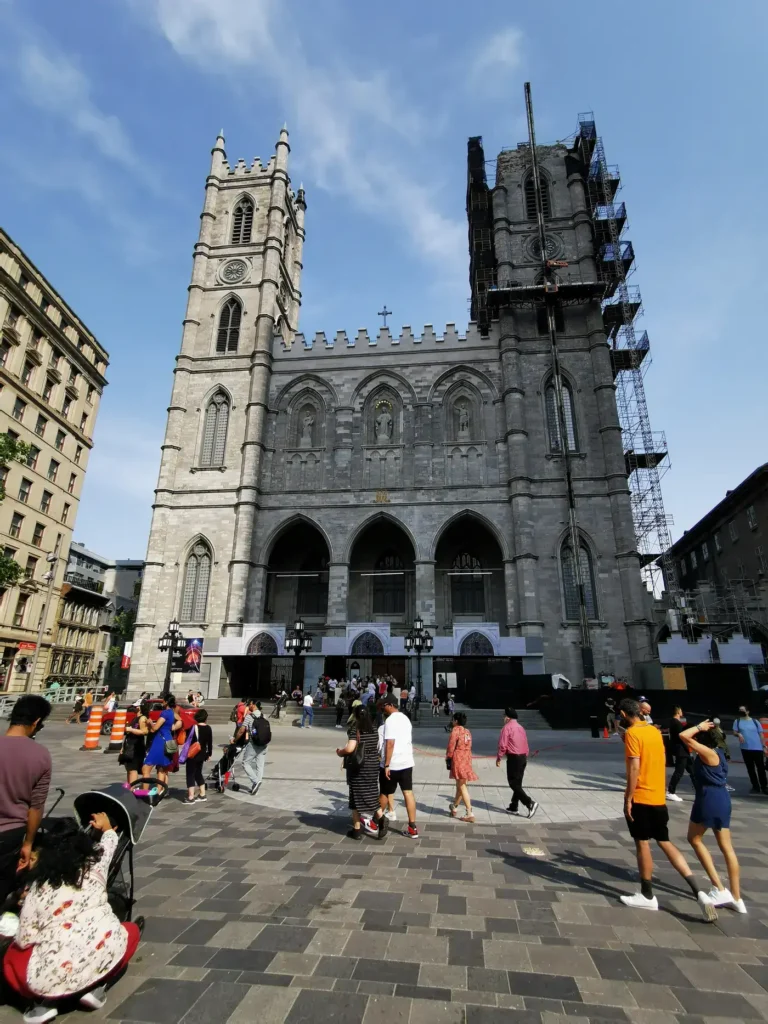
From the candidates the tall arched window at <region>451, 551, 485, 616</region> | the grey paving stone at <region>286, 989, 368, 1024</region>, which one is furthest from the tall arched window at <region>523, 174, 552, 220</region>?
the grey paving stone at <region>286, 989, 368, 1024</region>

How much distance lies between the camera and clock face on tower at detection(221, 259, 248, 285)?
35.0m

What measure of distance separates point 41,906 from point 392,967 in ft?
7.04

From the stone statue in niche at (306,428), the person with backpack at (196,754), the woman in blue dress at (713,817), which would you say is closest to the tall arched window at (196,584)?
the stone statue in niche at (306,428)

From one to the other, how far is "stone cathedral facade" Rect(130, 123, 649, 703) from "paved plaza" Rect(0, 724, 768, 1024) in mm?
18211

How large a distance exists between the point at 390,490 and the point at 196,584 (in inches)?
473

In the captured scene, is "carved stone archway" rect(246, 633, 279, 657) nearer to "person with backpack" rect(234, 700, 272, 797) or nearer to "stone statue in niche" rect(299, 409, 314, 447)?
"stone statue in niche" rect(299, 409, 314, 447)

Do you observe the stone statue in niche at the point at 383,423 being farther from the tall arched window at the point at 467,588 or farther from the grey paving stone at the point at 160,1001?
the grey paving stone at the point at 160,1001

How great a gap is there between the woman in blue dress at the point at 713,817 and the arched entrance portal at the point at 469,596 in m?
20.8

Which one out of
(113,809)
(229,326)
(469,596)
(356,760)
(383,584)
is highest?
(229,326)

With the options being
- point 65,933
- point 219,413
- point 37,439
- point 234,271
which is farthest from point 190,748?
point 234,271

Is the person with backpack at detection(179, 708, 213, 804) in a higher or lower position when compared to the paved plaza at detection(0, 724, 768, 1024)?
higher

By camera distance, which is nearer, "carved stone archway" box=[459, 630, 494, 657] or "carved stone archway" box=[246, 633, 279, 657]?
"carved stone archway" box=[459, 630, 494, 657]

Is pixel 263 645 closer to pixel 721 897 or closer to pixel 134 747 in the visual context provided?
pixel 134 747

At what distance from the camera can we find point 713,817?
4449 millimetres
